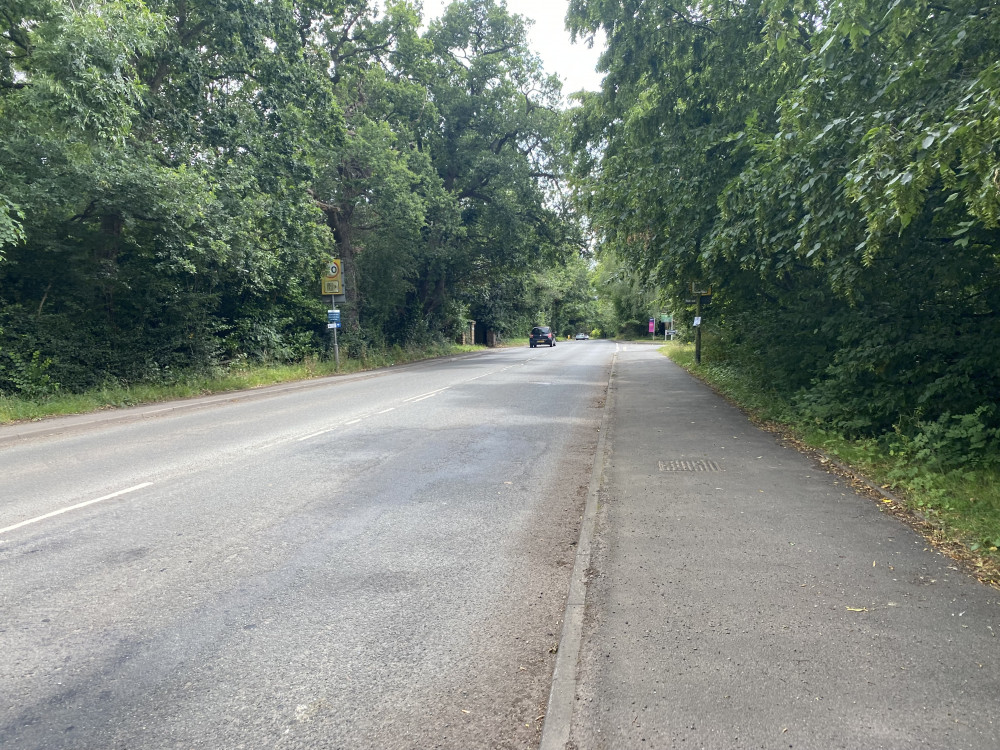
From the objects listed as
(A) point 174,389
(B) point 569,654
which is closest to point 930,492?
(B) point 569,654

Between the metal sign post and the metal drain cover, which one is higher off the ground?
the metal sign post

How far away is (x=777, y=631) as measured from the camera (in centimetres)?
329

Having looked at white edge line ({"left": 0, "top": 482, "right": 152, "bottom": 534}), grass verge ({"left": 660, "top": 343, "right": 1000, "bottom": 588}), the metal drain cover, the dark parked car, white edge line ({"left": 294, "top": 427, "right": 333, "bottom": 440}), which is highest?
the dark parked car

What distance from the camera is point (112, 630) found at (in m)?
3.52

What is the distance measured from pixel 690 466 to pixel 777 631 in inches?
159

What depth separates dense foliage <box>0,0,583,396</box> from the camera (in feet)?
40.2

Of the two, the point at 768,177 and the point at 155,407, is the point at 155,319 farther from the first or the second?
the point at 768,177

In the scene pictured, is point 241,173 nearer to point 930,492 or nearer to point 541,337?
point 930,492

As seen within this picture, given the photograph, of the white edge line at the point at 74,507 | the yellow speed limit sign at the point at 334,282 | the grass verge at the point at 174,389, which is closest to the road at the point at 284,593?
the white edge line at the point at 74,507

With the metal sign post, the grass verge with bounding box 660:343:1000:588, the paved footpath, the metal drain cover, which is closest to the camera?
the paved footpath

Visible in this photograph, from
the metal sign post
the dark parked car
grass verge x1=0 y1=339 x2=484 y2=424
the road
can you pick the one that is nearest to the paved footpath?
the road

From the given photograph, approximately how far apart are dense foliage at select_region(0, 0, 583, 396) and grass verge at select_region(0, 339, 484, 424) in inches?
21.5

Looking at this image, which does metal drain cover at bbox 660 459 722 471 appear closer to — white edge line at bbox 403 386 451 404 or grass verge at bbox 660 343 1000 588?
grass verge at bbox 660 343 1000 588

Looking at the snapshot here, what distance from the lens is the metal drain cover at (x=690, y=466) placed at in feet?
23.3
